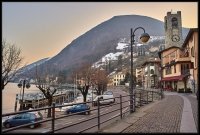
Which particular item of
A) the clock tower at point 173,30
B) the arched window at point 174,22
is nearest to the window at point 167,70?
the clock tower at point 173,30

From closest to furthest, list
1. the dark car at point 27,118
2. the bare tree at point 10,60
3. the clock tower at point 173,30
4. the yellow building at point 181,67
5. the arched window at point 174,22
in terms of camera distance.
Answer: the dark car at point 27,118 < the bare tree at point 10,60 < the yellow building at point 181,67 < the clock tower at point 173,30 < the arched window at point 174,22

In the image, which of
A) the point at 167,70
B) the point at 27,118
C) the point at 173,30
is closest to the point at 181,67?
the point at 167,70

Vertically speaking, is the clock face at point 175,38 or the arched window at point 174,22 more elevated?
the arched window at point 174,22

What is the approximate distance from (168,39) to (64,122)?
4047 inches

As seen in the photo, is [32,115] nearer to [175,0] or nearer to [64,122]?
[64,122]

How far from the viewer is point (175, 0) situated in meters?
6.71

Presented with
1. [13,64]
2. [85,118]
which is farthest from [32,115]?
[13,64]

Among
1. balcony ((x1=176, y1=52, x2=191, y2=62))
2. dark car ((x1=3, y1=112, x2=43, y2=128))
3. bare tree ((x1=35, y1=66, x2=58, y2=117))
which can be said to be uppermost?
balcony ((x1=176, y1=52, x2=191, y2=62))

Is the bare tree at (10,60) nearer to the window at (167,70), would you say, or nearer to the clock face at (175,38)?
the window at (167,70)

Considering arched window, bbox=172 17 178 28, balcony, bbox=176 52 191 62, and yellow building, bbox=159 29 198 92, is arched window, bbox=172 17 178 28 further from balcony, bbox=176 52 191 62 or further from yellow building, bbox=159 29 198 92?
balcony, bbox=176 52 191 62

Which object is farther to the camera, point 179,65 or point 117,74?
point 117,74

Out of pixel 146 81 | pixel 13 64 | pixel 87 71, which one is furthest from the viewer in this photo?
pixel 146 81

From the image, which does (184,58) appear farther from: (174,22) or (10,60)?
(174,22)

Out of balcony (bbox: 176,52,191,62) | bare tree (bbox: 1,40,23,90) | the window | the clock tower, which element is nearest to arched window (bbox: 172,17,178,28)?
the clock tower
